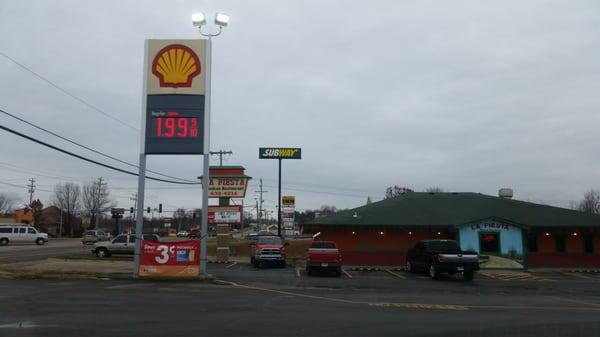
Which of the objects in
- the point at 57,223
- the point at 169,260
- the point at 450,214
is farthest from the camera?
the point at 57,223

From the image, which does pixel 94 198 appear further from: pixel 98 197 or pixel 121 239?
pixel 121 239

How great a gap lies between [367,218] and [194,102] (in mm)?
15202

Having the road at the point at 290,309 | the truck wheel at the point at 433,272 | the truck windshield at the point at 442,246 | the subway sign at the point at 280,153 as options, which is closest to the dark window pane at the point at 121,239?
→ the subway sign at the point at 280,153

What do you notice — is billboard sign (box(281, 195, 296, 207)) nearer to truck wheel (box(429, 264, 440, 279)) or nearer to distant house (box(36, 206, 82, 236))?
truck wheel (box(429, 264, 440, 279))

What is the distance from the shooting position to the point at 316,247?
87.7 ft

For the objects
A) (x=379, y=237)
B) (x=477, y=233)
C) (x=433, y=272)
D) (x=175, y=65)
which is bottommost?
(x=433, y=272)

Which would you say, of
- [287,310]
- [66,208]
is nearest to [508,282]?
[287,310]

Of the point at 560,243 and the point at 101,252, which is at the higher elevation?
the point at 560,243

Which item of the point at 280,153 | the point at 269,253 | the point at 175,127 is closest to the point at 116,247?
the point at 269,253

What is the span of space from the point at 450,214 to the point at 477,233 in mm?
2265

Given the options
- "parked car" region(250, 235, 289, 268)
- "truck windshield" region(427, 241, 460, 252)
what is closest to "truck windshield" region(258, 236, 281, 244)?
"parked car" region(250, 235, 289, 268)

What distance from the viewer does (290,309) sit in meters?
13.4

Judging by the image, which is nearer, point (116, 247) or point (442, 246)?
point (442, 246)

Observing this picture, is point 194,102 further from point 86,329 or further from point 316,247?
point 86,329
